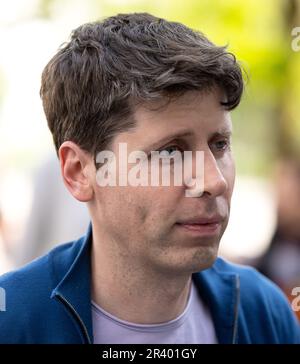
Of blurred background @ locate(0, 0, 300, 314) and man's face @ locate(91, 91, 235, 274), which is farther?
blurred background @ locate(0, 0, 300, 314)

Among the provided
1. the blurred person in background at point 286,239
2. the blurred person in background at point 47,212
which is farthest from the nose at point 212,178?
the blurred person in background at point 286,239

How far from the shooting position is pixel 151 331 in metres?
2.53

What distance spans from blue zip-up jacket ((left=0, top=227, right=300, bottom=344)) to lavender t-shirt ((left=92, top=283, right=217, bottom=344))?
0.06 metres

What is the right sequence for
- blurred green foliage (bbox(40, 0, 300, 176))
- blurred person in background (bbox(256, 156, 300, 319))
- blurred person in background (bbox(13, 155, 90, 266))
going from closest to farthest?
1. blurred person in background (bbox(13, 155, 90, 266))
2. blurred person in background (bbox(256, 156, 300, 319))
3. blurred green foliage (bbox(40, 0, 300, 176))

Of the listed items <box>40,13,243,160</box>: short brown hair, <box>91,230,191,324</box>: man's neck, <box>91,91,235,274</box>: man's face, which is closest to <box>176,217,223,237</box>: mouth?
<box>91,91,235,274</box>: man's face

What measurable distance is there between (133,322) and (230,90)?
902 mm

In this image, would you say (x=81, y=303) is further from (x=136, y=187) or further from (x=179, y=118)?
(x=179, y=118)

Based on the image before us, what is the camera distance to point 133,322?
2525mm

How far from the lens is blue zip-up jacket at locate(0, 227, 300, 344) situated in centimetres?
242

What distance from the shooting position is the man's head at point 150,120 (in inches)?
92.8

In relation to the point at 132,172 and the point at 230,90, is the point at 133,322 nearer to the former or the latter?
the point at 132,172

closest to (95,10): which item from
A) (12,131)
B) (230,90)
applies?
(12,131)

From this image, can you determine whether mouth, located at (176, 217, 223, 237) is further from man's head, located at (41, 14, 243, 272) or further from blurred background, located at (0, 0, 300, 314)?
blurred background, located at (0, 0, 300, 314)

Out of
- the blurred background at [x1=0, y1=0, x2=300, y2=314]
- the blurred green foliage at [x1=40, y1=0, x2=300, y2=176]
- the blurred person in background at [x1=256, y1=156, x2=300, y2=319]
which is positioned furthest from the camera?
the blurred green foliage at [x1=40, y1=0, x2=300, y2=176]
